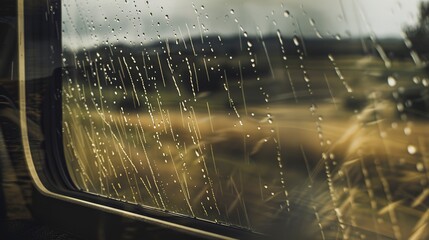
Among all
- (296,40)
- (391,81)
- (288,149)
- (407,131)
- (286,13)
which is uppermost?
(286,13)

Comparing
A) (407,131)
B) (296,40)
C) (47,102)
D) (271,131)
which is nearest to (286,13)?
(296,40)

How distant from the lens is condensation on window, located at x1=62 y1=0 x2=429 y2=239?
6.63 feet

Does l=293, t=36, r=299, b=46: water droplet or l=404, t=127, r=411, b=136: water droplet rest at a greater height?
l=293, t=36, r=299, b=46: water droplet

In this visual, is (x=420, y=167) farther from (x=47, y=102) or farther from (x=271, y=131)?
(x=47, y=102)

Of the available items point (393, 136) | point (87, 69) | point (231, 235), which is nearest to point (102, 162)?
point (87, 69)

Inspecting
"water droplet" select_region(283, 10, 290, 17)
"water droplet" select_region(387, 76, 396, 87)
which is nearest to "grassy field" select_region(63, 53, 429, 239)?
"water droplet" select_region(387, 76, 396, 87)

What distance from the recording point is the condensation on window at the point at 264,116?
2.02 m

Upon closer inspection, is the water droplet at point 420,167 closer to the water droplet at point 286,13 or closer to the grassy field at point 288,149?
the grassy field at point 288,149

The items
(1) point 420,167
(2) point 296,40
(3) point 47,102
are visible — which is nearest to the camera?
(1) point 420,167

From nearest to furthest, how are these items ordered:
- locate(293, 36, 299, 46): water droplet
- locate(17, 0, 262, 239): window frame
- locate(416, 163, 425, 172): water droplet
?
locate(416, 163, 425, 172): water droplet
locate(293, 36, 299, 46): water droplet
locate(17, 0, 262, 239): window frame

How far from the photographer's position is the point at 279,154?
99.2 inches

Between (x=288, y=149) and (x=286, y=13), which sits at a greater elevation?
(x=286, y=13)

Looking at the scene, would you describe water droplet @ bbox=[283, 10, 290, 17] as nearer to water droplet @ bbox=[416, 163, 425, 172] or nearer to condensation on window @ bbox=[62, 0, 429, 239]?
condensation on window @ bbox=[62, 0, 429, 239]

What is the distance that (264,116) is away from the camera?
256cm
